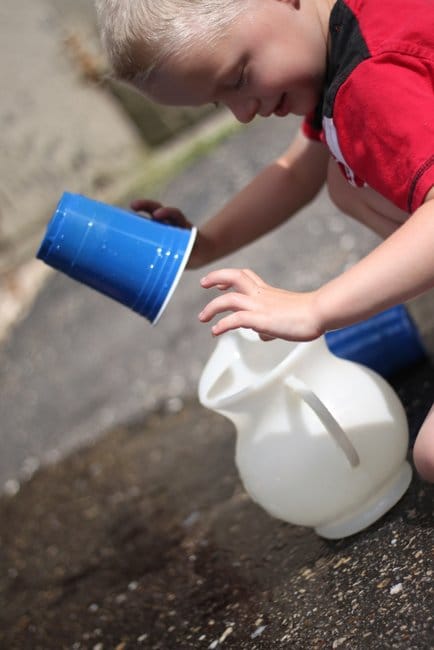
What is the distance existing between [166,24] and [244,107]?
169 mm

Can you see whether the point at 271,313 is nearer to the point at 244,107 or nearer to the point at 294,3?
the point at 244,107

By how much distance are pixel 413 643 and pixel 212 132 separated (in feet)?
8.43

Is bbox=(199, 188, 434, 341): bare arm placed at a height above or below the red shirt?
below

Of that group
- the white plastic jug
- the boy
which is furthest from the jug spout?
the boy

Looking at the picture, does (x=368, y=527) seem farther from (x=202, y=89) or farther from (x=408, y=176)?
(x=202, y=89)

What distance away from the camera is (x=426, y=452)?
121cm

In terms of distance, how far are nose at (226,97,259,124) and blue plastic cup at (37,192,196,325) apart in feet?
0.69

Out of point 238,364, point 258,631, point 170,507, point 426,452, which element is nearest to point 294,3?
point 238,364

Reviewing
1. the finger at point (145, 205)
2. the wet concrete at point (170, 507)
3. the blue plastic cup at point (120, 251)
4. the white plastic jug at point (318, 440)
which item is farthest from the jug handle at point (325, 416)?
the finger at point (145, 205)

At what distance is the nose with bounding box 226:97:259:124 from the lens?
132 centimetres

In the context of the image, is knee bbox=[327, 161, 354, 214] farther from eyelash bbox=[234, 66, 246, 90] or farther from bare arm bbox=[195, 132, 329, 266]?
eyelash bbox=[234, 66, 246, 90]

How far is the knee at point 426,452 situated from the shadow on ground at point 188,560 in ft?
0.17

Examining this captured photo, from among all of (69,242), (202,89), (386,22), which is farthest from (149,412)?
(386,22)

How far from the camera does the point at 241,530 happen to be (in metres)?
1.60
